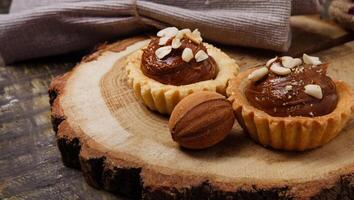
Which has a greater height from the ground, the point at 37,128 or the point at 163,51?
the point at 163,51

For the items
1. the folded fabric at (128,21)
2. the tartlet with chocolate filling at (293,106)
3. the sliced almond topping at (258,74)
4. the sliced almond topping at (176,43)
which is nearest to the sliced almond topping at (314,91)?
the tartlet with chocolate filling at (293,106)

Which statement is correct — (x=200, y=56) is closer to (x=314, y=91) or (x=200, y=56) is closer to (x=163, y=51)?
(x=163, y=51)

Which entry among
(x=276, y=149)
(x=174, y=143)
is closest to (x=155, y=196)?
(x=174, y=143)

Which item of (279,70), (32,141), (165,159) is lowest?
(32,141)

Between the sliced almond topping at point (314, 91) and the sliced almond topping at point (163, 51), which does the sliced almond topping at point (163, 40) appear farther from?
the sliced almond topping at point (314, 91)

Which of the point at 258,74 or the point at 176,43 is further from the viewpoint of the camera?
the point at 176,43

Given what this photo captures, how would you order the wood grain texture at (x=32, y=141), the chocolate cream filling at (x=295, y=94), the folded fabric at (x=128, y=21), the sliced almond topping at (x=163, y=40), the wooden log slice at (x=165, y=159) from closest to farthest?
the wooden log slice at (x=165, y=159) → the chocolate cream filling at (x=295, y=94) → the wood grain texture at (x=32, y=141) → the sliced almond topping at (x=163, y=40) → the folded fabric at (x=128, y=21)

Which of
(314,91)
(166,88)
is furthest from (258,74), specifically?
(166,88)
